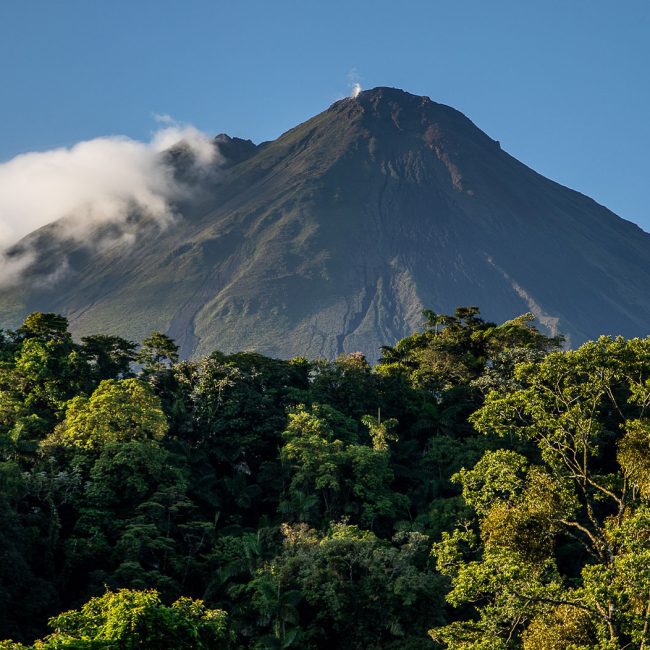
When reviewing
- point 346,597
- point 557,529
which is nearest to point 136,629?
point 557,529

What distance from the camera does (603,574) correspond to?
14406mm

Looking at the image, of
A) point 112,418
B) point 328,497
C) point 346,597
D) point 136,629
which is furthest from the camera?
point 328,497

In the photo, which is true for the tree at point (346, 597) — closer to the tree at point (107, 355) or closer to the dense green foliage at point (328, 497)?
the dense green foliage at point (328, 497)

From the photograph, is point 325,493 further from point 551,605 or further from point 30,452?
point 551,605

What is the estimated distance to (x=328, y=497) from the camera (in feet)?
107

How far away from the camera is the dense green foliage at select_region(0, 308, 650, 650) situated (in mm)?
15094

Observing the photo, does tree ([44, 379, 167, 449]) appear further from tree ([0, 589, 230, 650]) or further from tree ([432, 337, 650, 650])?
tree ([0, 589, 230, 650])

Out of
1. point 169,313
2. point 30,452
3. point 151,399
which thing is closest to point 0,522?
point 30,452

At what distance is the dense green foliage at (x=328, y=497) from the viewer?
49.5 feet

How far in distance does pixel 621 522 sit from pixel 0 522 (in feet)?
52.3

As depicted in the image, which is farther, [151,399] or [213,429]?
[213,429]

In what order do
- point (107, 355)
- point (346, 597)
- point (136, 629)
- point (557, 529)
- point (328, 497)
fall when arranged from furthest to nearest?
point (107, 355)
point (328, 497)
point (346, 597)
point (557, 529)
point (136, 629)

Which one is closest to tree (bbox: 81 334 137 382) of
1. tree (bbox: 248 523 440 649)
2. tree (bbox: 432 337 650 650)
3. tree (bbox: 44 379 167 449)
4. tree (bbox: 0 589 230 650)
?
tree (bbox: 44 379 167 449)

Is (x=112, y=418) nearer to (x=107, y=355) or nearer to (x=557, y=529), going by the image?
(x=107, y=355)
